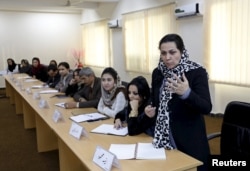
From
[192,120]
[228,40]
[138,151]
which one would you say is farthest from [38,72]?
[192,120]

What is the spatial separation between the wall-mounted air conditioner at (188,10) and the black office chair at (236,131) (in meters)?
3.04

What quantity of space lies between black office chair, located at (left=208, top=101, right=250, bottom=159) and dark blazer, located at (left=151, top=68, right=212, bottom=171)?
0.21 m

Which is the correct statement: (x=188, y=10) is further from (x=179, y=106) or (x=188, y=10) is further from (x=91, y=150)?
(x=91, y=150)

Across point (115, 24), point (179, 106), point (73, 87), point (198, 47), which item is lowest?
point (73, 87)

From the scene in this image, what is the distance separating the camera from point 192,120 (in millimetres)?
1493

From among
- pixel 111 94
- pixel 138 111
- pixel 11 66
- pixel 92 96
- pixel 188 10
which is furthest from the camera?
pixel 11 66

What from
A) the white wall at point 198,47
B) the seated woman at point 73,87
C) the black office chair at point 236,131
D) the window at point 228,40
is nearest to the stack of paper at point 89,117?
the black office chair at point 236,131

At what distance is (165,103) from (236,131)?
569 millimetres

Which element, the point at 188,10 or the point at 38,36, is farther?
the point at 38,36

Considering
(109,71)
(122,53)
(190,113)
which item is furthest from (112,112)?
(122,53)

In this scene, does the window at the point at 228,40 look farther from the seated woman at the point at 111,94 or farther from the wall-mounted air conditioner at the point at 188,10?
the seated woman at the point at 111,94

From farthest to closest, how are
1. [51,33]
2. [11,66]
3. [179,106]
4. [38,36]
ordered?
[51,33] < [38,36] < [11,66] < [179,106]

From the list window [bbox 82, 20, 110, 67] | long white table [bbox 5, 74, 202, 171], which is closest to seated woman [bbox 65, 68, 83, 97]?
long white table [bbox 5, 74, 202, 171]

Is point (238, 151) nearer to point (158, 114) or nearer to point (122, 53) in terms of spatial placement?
point (158, 114)
